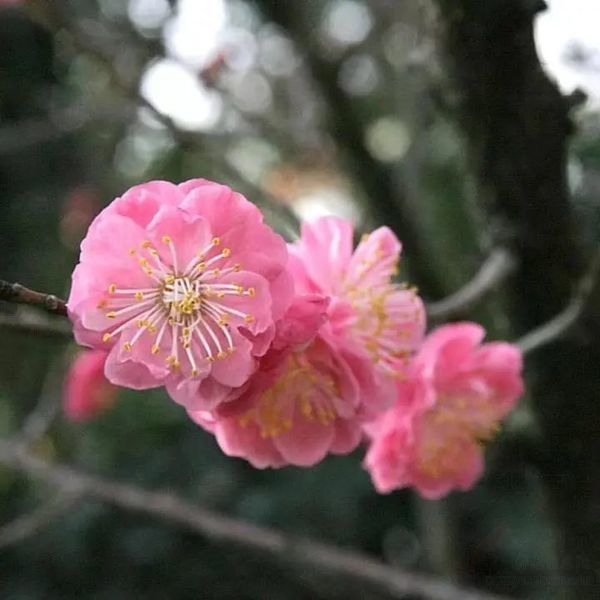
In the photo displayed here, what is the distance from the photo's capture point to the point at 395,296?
0.53 m

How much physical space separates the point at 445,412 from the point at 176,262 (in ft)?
0.91

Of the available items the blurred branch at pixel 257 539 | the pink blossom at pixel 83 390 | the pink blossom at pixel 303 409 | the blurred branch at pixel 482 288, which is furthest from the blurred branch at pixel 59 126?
the pink blossom at pixel 303 409

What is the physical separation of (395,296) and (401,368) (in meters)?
0.05

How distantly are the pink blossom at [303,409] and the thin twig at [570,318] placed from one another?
20 centimetres

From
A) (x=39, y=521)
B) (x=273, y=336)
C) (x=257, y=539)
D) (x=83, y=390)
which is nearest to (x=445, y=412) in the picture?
(x=273, y=336)

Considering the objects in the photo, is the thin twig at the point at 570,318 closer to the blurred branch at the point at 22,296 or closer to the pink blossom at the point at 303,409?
the pink blossom at the point at 303,409

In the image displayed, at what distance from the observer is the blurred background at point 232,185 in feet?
4.19

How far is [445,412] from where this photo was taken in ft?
2.06

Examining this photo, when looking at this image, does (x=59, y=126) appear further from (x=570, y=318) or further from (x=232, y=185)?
(x=570, y=318)

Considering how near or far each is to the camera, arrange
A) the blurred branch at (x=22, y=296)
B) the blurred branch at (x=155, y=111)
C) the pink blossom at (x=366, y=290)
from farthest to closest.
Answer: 1. the blurred branch at (x=155, y=111)
2. the pink blossom at (x=366, y=290)
3. the blurred branch at (x=22, y=296)

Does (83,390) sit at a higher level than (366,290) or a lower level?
lower

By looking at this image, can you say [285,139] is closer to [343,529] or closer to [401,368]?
[343,529]

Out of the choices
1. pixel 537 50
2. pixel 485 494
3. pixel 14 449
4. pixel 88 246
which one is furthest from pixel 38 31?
pixel 88 246

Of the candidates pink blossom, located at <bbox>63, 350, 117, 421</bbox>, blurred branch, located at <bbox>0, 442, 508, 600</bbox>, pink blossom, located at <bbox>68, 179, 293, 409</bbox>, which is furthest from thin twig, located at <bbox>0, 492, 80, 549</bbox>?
pink blossom, located at <bbox>68, 179, 293, 409</bbox>
